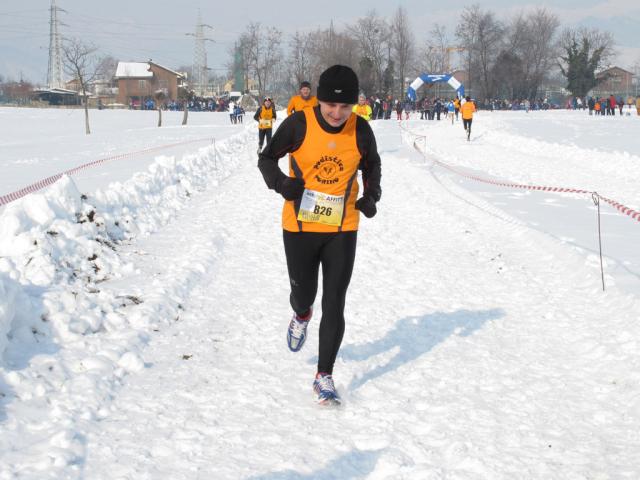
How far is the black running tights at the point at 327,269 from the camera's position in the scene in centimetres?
409

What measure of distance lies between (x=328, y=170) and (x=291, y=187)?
24cm

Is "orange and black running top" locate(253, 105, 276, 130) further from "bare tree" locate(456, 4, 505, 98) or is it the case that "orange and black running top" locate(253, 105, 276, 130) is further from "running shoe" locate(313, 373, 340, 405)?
"bare tree" locate(456, 4, 505, 98)

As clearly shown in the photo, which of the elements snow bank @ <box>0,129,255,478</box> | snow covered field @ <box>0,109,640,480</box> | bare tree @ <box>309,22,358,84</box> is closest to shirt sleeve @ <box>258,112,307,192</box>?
snow covered field @ <box>0,109,640,480</box>

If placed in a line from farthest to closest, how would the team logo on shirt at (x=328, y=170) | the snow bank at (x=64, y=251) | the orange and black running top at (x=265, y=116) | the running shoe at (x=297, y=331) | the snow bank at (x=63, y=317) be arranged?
the orange and black running top at (x=265, y=116)
the snow bank at (x=64, y=251)
the running shoe at (x=297, y=331)
the team logo on shirt at (x=328, y=170)
the snow bank at (x=63, y=317)

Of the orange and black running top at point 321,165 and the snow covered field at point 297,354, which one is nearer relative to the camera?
the snow covered field at point 297,354

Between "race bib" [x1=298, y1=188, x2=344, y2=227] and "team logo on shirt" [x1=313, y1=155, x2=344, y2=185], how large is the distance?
0.27ft

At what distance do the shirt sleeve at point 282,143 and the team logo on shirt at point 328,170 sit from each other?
17 cm

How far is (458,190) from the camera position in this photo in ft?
45.4

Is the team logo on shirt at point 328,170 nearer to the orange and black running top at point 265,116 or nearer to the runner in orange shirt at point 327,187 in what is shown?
the runner in orange shirt at point 327,187

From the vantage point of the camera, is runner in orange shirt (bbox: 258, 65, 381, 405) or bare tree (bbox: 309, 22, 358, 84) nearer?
runner in orange shirt (bbox: 258, 65, 381, 405)

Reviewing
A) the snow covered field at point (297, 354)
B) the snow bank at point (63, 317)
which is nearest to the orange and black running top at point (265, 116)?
the snow covered field at point (297, 354)

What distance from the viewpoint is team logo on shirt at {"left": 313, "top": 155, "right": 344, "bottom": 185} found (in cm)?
399

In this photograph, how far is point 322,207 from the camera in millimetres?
4020

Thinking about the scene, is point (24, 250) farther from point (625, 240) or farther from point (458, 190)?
point (458, 190)
